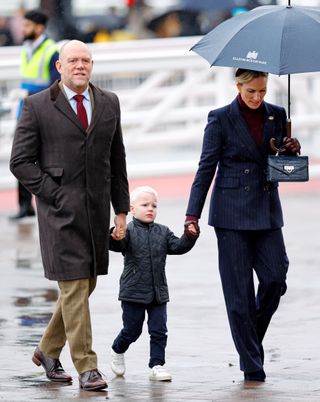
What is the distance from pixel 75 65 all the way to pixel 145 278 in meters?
1.21

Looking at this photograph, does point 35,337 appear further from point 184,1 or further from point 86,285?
point 184,1

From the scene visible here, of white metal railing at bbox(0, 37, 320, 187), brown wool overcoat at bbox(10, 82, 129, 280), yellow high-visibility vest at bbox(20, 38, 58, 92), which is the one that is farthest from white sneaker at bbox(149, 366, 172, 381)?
white metal railing at bbox(0, 37, 320, 187)

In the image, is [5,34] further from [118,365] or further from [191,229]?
[191,229]

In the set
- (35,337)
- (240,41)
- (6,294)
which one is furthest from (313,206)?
(240,41)

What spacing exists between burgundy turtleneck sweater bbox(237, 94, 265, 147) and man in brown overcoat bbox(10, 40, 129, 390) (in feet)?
2.40

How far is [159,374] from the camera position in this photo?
8.45 m

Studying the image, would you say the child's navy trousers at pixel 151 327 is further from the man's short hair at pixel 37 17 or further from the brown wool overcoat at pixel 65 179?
the man's short hair at pixel 37 17

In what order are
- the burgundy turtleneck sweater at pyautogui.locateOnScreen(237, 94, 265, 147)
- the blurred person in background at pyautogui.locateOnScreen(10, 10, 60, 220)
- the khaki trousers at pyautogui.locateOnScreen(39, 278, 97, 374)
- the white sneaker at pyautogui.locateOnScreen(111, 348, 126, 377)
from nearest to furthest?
the khaki trousers at pyautogui.locateOnScreen(39, 278, 97, 374) → the burgundy turtleneck sweater at pyautogui.locateOnScreen(237, 94, 265, 147) → the white sneaker at pyautogui.locateOnScreen(111, 348, 126, 377) → the blurred person in background at pyautogui.locateOnScreen(10, 10, 60, 220)

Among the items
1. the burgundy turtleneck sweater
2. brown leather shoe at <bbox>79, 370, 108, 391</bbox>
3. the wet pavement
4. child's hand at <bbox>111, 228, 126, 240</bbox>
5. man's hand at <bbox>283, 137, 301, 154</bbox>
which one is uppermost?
the burgundy turtleneck sweater

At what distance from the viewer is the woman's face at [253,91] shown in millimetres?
8422

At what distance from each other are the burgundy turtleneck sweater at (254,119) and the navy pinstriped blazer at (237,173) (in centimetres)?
3

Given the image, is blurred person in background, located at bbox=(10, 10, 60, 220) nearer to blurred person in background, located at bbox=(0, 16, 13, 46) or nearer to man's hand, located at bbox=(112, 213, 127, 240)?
man's hand, located at bbox=(112, 213, 127, 240)

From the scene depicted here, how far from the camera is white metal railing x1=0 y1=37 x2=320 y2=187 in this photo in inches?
787

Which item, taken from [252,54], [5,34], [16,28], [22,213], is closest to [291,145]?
[252,54]
